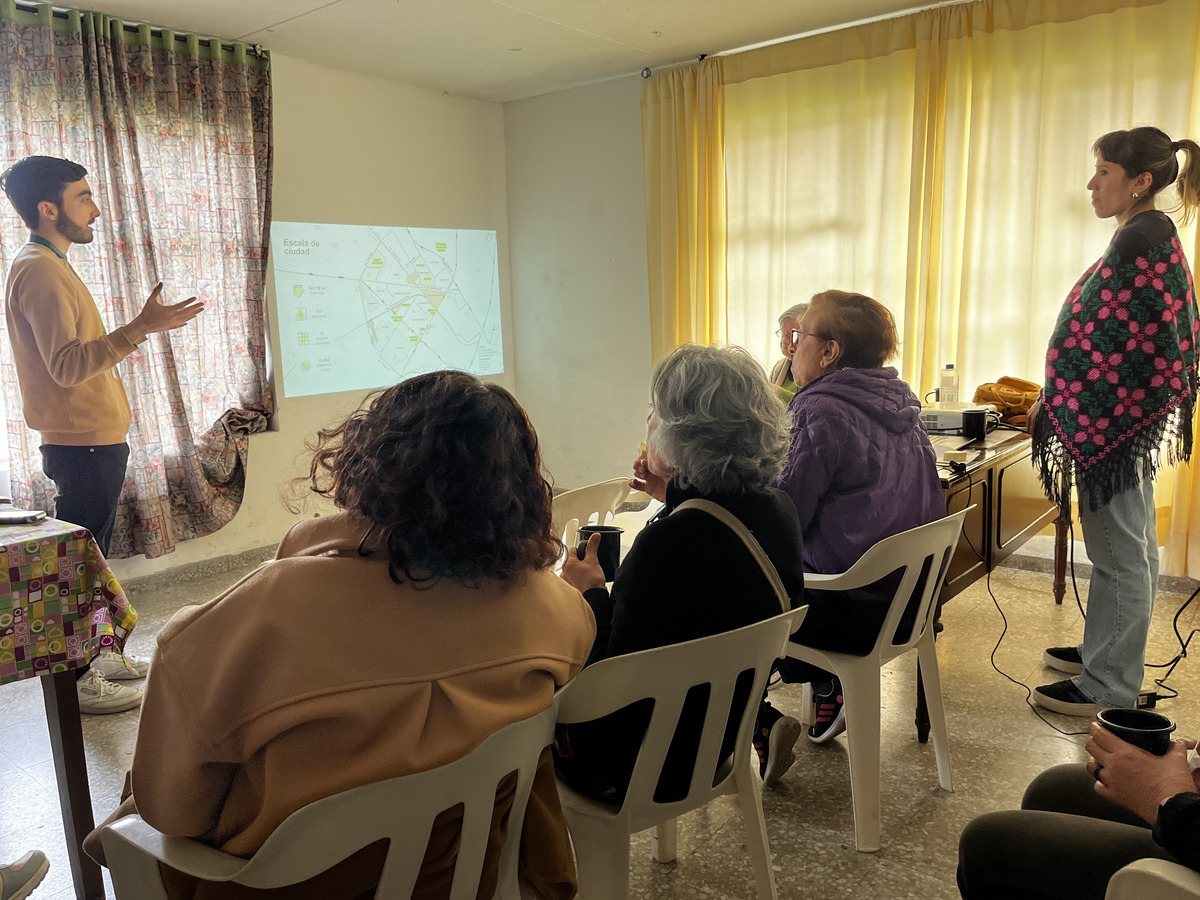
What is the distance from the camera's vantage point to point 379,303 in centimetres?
480

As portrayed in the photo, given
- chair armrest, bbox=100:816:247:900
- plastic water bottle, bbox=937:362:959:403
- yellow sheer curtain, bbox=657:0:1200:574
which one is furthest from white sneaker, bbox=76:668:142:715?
yellow sheer curtain, bbox=657:0:1200:574

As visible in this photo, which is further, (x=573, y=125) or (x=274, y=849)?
(x=573, y=125)

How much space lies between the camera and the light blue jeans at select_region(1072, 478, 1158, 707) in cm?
242

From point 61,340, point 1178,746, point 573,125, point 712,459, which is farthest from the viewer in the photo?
point 573,125

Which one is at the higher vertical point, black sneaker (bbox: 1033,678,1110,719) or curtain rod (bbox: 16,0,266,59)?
curtain rod (bbox: 16,0,266,59)

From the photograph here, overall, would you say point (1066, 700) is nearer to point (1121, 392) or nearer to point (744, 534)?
point (1121, 392)

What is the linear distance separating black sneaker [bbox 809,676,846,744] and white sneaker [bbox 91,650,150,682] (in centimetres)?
216

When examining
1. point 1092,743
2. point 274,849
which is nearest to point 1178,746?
point 1092,743

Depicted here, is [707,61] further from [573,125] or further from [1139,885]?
[1139,885]

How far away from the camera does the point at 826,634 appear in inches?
77.7

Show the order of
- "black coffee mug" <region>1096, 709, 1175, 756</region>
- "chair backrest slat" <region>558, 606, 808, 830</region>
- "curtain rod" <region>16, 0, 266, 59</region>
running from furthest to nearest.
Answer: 1. "curtain rod" <region>16, 0, 266, 59</region>
2. "chair backrest slat" <region>558, 606, 808, 830</region>
3. "black coffee mug" <region>1096, 709, 1175, 756</region>

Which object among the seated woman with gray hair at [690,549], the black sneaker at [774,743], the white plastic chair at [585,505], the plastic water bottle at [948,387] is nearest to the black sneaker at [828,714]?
the black sneaker at [774,743]

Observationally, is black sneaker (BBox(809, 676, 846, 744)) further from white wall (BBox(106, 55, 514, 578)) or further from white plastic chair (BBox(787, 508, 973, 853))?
white wall (BBox(106, 55, 514, 578))

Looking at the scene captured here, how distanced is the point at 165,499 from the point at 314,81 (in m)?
2.19
